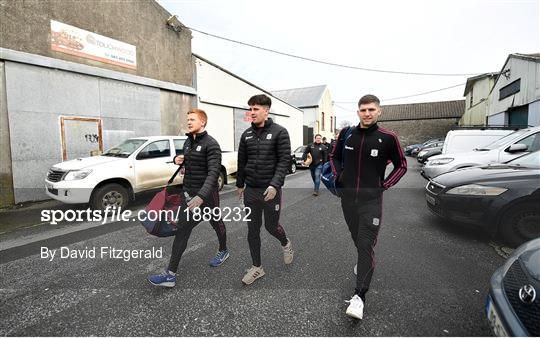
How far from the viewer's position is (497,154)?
6020 millimetres

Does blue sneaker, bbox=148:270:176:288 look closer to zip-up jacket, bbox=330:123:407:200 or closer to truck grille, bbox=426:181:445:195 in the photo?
zip-up jacket, bbox=330:123:407:200

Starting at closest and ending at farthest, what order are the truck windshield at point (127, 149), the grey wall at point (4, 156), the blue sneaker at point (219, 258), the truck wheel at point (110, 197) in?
the blue sneaker at point (219, 258) → the truck wheel at point (110, 197) → the truck windshield at point (127, 149) → the grey wall at point (4, 156)

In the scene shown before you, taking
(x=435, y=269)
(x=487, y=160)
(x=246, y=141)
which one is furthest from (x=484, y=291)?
(x=487, y=160)

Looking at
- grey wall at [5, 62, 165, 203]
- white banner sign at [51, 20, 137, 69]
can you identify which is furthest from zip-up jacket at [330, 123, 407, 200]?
white banner sign at [51, 20, 137, 69]

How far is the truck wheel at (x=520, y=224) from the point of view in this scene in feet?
11.9

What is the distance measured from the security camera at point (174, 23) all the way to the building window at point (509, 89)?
681 inches

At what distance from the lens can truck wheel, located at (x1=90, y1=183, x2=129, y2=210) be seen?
5.48 m

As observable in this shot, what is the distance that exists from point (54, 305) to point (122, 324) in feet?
2.88

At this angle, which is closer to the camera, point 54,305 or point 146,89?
point 54,305

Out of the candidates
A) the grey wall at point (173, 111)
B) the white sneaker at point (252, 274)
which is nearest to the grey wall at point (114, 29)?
the grey wall at point (173, 111)

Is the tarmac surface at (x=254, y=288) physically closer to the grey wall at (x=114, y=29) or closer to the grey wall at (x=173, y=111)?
the grey wall at (x=114, y=29)

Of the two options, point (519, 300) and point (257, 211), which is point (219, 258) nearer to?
point (257, 211)

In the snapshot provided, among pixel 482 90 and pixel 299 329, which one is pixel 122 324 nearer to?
pixel 299 329

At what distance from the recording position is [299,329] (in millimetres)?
2193
